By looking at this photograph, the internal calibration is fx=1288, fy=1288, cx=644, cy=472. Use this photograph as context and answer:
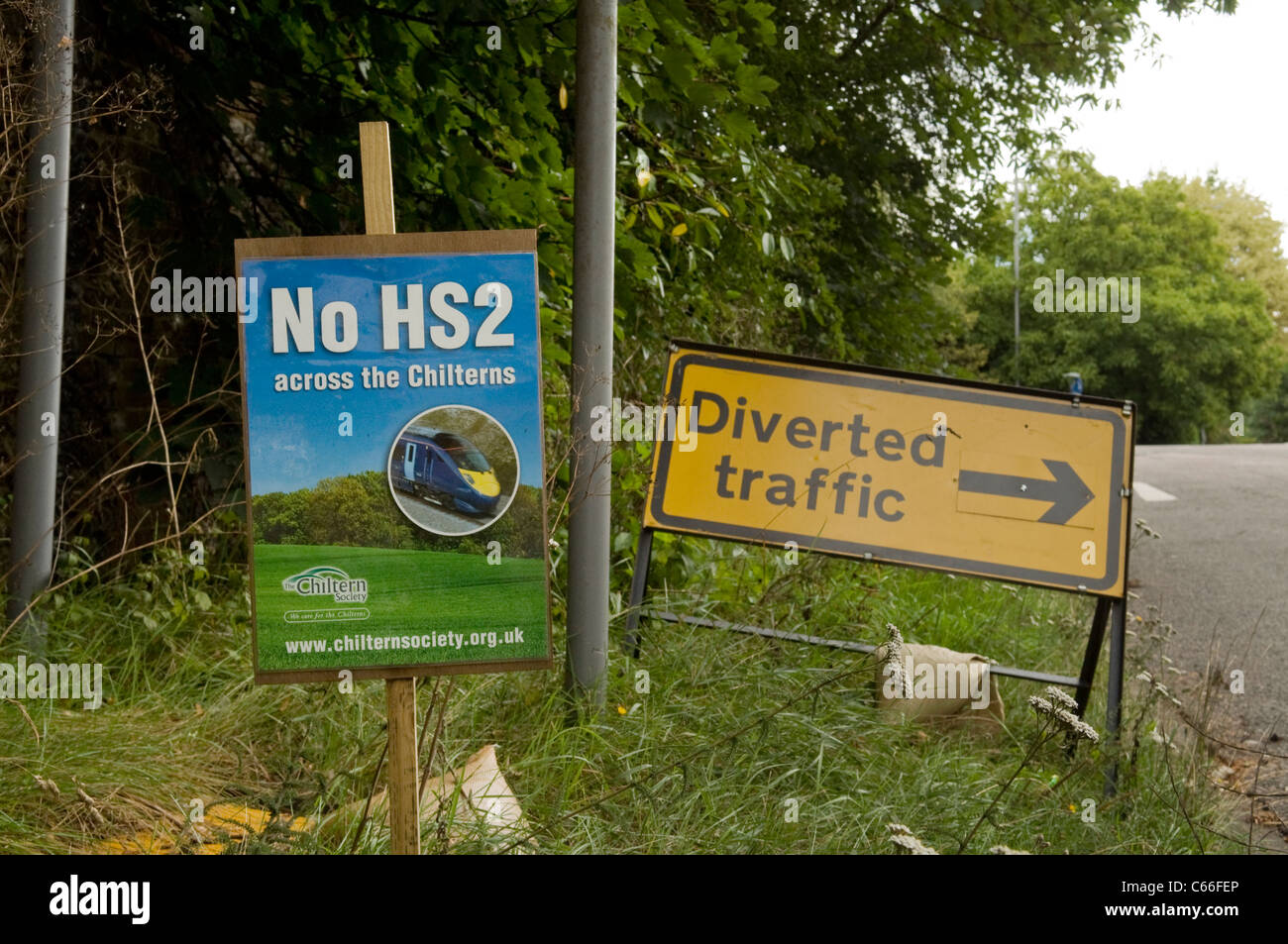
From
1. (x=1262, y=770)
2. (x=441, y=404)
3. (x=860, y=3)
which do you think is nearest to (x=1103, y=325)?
(x=860, y=3)

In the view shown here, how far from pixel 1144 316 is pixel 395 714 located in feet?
176

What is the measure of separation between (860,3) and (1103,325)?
44354 millimetres

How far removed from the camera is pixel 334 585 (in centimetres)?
285

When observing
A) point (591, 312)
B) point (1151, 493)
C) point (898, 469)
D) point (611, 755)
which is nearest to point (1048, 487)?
point (898, 469)

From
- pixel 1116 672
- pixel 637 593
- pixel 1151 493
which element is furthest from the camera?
pixel 1151 493

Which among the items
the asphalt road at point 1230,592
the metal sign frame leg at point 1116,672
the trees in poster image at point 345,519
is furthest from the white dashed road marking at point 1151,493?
the trees in poster image at point 345,519

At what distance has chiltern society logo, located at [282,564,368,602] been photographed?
285 centimetres

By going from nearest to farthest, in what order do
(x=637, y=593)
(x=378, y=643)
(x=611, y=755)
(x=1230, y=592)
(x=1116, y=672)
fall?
(x=378, y=643) → (x=611, y=755) → (x=1116, y=672) → (x=637, y=593) → (x=1230, y=592)

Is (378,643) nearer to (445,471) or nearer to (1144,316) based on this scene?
(445,471)

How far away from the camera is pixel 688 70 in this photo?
427 centimetres

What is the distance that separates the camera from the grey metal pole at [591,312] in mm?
4125

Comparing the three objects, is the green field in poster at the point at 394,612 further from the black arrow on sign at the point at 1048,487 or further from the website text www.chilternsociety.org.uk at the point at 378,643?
the black arrow on sign at the point at 1048,487

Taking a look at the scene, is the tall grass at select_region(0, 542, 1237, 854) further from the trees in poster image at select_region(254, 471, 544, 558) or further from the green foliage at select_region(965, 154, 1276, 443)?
the green foliage at select_region(965, 154, 1276, 443)
